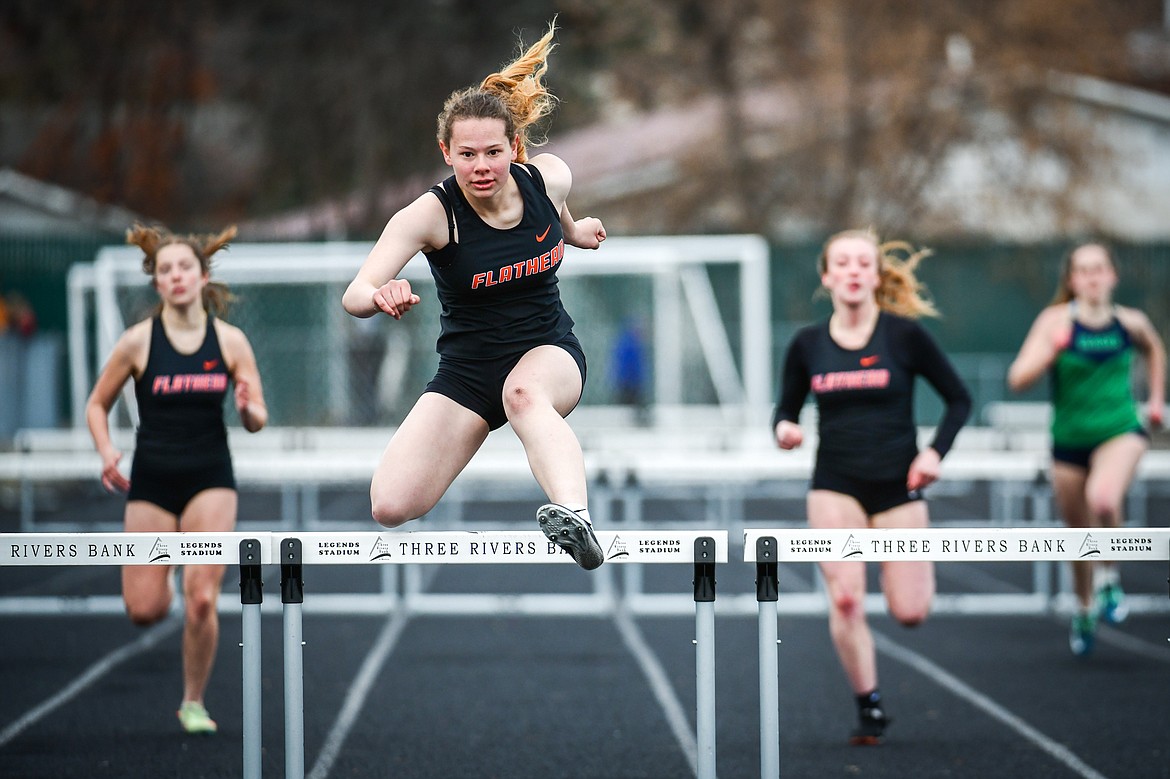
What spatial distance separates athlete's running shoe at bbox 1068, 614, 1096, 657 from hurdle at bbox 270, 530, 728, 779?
166 inches

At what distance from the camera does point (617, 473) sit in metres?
9.43

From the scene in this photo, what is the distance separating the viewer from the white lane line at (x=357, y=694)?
17.7ft

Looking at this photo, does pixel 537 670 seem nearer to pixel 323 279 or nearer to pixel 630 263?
pixel 630 263

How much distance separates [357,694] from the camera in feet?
22.0

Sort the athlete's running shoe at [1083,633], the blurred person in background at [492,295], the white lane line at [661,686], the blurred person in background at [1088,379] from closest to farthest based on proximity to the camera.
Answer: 1. the blurred person in background at [492,295]
2. the white lane line at [661,686]
3. the blurred person in background at [1088,379]
4. the athlete's running shoe at [1083,633]

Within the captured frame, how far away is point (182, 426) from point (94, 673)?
2449mm

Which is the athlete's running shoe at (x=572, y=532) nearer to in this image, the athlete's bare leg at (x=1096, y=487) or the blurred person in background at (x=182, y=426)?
the blurred person in background at (x=182, y=426)

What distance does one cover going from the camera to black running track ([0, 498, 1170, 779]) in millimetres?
5332

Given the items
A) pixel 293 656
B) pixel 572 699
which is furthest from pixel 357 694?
pixel 293 656

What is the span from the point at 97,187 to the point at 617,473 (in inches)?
817

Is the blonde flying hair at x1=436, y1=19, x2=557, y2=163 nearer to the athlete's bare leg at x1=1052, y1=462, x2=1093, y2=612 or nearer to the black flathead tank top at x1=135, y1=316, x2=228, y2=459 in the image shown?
the black flathead tank top at x1=135, y1=316, x2=228, y2=459

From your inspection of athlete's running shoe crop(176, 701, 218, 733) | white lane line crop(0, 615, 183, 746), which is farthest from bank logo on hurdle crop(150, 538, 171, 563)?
white lane line crop(0, 615, 183, 746)

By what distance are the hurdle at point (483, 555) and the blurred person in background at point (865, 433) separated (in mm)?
1550

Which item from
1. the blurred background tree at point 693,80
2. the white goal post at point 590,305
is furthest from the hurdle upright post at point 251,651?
the blurred background tree at point 693,80
